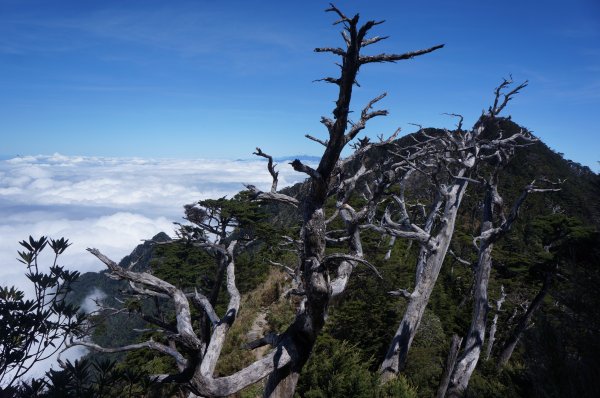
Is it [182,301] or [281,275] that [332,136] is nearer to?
[182,301]

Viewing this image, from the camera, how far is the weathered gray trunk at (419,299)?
32.7 ft

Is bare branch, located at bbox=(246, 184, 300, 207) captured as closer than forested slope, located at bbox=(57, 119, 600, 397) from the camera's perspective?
No

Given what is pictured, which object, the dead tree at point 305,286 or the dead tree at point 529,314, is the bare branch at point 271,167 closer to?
the dead tree at point 305,286

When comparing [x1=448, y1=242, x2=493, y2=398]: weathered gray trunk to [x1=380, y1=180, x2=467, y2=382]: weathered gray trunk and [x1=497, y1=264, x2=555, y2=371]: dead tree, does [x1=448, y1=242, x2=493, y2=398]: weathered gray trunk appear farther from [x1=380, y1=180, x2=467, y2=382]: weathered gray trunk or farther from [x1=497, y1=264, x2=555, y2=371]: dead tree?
[x1=380, y1=180, x2=467, y2=382]: weathered gray trunk

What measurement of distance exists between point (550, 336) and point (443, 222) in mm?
6664

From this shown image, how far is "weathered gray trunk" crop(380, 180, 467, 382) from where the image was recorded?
32.7 feet

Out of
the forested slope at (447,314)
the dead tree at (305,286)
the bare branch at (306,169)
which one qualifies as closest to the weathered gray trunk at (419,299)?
the forested slope at (447,314)

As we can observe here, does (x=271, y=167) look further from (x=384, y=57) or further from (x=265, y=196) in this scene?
(x=384, y=57)

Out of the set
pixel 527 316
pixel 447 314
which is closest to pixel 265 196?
pixel 527 316

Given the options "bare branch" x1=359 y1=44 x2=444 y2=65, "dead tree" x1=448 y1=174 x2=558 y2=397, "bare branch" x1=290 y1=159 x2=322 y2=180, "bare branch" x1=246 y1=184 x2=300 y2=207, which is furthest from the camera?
"dead tree" x1=448 y1=174 x2=558 y2=397

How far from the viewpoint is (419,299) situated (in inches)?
414

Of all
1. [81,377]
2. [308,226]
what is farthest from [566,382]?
[81,377]

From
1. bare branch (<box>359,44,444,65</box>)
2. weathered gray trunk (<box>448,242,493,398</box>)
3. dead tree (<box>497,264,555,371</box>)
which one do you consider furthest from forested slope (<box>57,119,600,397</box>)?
bare branch (<box>359,44,444,65</box>)

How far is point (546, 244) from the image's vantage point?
11.1m
